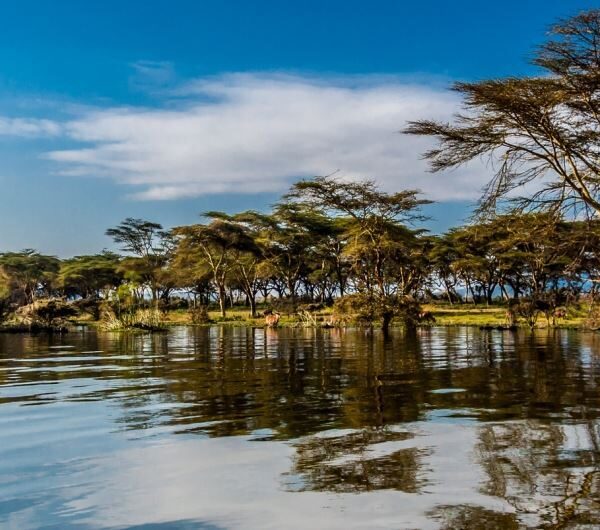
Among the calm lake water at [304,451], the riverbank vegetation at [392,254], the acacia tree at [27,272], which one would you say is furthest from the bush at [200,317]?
the calm lake water at [304,451]

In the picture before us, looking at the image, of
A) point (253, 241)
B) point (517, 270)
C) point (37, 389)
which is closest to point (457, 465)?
point (37, 389)

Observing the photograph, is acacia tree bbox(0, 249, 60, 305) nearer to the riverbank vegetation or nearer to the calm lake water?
the riverbank vegetation

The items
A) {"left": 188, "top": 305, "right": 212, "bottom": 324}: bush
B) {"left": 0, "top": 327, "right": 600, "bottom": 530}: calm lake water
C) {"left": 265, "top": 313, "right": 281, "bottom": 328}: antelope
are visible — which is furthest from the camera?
{"left": 188, "top": 305, "right": 212, "bottom": 324}: bush

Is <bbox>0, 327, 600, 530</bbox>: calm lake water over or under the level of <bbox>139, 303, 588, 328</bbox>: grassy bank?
under

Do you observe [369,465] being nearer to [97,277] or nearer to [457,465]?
[457,465]

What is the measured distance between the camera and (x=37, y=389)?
1265 centimetres

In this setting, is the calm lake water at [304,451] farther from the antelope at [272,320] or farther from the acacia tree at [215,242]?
the acacia tree at [215,242]

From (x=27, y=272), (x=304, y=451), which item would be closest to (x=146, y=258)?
(x=27, y=272)

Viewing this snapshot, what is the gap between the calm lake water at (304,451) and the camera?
499 centimetres

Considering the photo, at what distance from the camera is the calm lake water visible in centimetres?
499

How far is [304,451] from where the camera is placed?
6.79m

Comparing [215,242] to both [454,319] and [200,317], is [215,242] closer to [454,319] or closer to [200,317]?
[200,317]

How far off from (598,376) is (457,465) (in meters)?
8.06

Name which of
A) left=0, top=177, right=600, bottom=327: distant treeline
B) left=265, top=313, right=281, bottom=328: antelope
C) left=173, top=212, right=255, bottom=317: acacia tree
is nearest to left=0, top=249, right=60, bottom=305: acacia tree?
left=0, top=177, right=600, bottom=327: distant treeline
